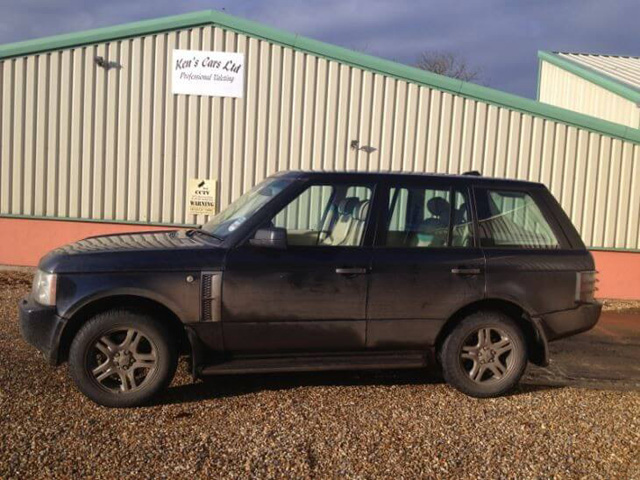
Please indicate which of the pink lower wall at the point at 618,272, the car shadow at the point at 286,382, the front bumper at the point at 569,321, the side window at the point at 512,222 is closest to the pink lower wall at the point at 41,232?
the car shadow at the point at 286,382

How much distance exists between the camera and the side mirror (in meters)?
5.04

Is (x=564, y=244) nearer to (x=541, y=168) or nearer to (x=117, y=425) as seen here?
(x=117, y=425)

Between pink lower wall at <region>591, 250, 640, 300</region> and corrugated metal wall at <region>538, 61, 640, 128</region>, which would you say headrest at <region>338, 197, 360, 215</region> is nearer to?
pink lower wall at <region>591, 250, 640, 300</region>

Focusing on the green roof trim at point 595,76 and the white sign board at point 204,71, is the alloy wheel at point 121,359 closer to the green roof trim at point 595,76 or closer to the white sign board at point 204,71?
the white sign board at point 204,71

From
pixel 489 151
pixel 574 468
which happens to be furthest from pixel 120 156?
pixel 574 468

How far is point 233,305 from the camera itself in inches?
198

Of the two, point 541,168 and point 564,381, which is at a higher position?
point 541,168

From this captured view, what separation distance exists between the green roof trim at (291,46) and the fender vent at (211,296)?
258 inches

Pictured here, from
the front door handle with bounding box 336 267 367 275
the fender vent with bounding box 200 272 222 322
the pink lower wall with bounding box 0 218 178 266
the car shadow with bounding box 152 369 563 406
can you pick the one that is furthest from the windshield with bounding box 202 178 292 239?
the pink lower wall with bounding box 0 218 178 266

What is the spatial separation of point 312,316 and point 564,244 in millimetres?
2265

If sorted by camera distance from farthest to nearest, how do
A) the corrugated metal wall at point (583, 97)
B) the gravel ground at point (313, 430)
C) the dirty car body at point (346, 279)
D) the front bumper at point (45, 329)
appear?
the corrugated metal wall at point (583, 97), the dirty car body at point (346, 279), the front bumper at point (45, 329), the gravel ground at point (313, 430)

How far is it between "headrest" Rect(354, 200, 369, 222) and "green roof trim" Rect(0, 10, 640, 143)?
5.69 m

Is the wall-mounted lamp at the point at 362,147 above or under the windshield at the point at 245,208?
above

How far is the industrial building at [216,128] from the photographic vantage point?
35.1 feet
